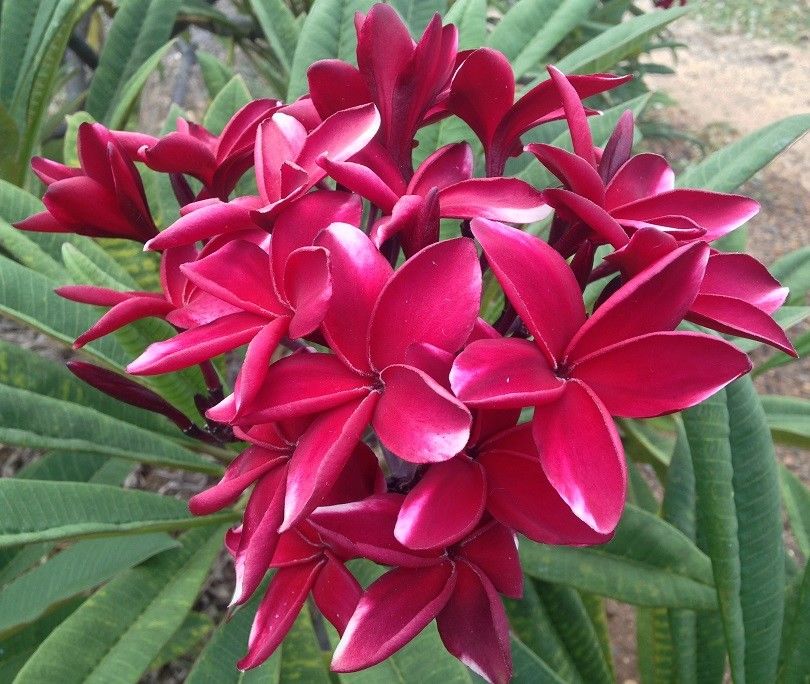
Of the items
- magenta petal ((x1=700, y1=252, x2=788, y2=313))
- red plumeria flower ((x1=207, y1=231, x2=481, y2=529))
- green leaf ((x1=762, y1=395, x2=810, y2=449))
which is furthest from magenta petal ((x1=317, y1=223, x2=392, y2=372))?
green leaf ((x1=762, y1=395, x2=810, y2=449))

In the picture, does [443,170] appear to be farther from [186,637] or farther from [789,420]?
[789,420]

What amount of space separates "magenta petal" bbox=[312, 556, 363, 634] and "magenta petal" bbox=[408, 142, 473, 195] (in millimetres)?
256

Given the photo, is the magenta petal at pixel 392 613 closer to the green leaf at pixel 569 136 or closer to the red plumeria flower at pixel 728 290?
the red plumeria flower at pixel 728 290

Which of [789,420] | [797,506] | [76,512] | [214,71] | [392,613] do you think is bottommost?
[797,506]

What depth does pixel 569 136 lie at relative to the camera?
3.15 ft

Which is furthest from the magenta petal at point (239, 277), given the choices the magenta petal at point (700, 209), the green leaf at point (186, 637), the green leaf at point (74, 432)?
the green leaf at point (186, 637)

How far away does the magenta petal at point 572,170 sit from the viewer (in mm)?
441

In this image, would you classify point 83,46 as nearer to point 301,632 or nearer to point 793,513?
point 301,632

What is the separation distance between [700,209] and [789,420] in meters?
0.80

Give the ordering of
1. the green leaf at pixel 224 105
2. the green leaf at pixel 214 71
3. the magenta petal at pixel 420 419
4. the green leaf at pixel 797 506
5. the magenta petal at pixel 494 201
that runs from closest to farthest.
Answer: the magenta petal at pixel 420 419 < the magenta petal at pixel 494 201 < the green leaf at pixel 224 105 < the green leaf at pixel 797 506 < the green leaf at pixel 214 71

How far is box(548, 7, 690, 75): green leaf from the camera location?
1.00 m

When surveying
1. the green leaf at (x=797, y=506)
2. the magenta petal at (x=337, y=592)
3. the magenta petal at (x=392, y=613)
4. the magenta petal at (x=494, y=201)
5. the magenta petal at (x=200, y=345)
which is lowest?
the green leaf at (x=797, y=506)

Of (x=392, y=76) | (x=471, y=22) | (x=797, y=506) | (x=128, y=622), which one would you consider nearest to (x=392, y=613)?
(x=392, y=76)

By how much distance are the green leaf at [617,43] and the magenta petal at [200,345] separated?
2.42ft
